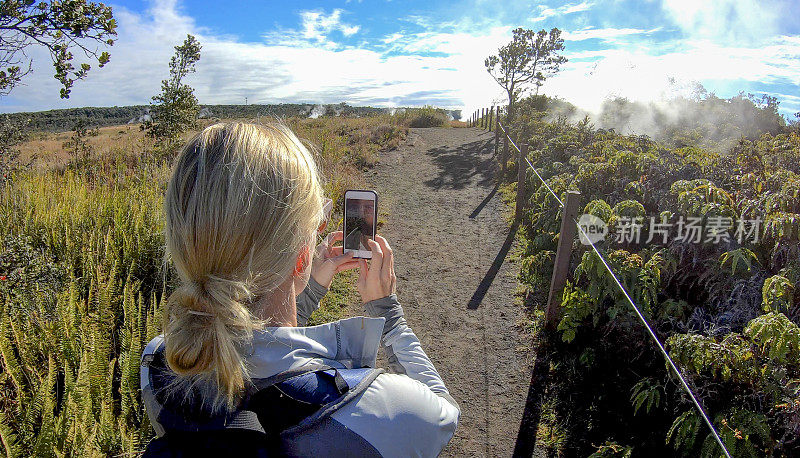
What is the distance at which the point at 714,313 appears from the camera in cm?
349

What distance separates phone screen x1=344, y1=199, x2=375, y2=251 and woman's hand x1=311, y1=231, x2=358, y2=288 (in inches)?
1.8

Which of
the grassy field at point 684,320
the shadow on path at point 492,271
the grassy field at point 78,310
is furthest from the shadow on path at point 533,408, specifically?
the grassy field at point 78,310

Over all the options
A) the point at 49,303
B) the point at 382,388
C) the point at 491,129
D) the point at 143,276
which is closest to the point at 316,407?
the point at 382,388

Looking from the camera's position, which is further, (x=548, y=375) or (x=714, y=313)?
(x=548, y=375)

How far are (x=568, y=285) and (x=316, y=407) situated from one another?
3667 mm

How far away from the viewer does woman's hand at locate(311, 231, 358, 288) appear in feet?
5.68

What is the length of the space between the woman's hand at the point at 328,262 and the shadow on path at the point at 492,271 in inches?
141

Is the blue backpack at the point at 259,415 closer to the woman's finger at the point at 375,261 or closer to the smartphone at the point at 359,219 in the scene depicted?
the woman's finger at the point at 375,261

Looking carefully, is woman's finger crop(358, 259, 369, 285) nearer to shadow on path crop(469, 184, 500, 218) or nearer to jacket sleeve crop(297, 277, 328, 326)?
jacket sleeve crop(297, 277, 328, 326)

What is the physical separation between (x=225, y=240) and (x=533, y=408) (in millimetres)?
3309

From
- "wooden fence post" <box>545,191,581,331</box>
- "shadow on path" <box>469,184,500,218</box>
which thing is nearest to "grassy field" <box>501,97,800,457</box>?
"wooden fence post" <box>545,191,581,331</box>

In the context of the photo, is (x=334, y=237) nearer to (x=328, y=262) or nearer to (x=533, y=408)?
(x=328, y=262)

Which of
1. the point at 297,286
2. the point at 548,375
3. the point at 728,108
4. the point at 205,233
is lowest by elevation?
the point at 548,375

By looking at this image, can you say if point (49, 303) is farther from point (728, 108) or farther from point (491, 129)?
point (728, 108)
